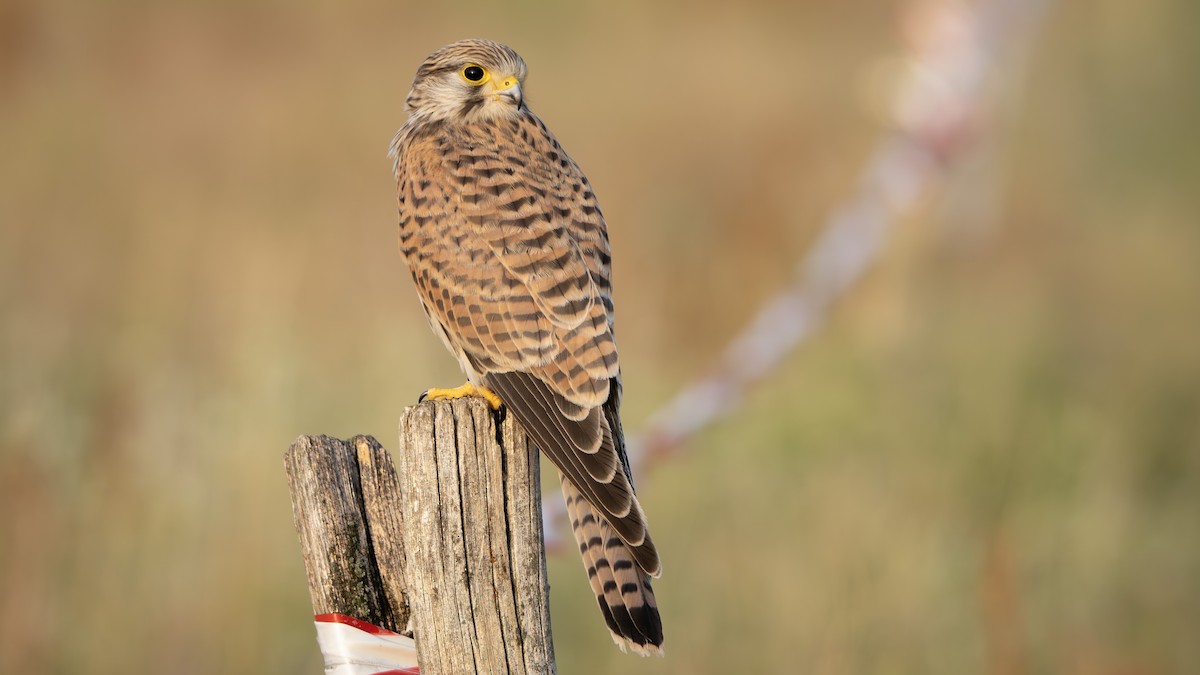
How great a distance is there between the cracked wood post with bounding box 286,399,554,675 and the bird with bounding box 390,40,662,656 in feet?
0.62

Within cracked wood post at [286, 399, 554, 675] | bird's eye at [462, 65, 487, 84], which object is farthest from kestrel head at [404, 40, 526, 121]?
cracked wood post at [286, 399, 554, 675]

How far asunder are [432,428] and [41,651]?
2.56 meters

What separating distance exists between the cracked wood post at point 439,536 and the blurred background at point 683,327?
2.18 meters

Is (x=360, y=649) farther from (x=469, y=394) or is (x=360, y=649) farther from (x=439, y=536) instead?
(x=469, y=394)

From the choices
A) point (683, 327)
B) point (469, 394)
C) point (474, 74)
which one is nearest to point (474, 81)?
point (474, 74)

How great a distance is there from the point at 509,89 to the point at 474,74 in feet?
0.37

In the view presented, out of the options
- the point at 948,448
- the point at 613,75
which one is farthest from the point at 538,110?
the point at 948,448

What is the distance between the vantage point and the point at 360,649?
8.26ft

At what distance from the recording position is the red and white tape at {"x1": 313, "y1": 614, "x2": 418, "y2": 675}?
2.50 meters

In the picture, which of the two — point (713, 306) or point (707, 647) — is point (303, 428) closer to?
point (707, 647)

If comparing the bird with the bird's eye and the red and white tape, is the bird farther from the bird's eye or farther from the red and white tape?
the red and white tape

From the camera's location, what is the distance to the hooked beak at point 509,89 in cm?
366

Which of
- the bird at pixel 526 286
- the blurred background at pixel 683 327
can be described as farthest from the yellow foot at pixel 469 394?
the blurred background at pixel 683 327

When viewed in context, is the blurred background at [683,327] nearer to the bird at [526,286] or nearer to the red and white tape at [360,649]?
the bird at [526,286]
